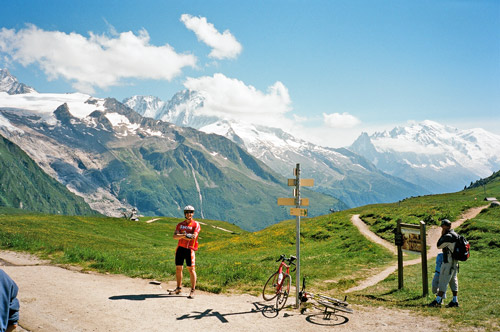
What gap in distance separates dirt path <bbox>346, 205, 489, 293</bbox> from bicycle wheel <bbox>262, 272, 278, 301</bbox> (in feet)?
20.1

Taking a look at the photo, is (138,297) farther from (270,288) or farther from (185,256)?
(270,288)

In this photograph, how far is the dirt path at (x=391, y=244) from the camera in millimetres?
20928

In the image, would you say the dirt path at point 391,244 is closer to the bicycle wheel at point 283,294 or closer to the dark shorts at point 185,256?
the bicycle wheel at point 283,294

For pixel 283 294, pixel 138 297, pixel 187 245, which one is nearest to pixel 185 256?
pixel 187 245

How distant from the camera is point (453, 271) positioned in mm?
14266

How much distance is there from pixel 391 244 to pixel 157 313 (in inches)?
1111

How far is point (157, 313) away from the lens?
12484 mm

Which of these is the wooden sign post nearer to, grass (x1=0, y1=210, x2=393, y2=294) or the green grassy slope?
the green grassy slope

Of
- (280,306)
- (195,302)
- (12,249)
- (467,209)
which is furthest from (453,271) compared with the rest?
(467,209)

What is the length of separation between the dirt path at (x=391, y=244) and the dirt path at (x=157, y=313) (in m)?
6.80

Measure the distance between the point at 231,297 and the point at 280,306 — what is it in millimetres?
2477

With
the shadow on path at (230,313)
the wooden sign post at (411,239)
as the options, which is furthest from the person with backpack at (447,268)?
the shadow on path at (230,313)

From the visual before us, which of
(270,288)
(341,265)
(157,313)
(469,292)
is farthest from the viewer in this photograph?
(341,265)

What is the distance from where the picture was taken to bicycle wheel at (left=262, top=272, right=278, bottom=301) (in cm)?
1463
